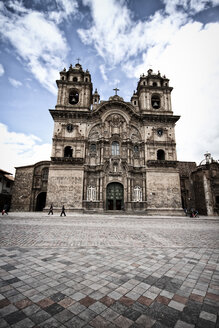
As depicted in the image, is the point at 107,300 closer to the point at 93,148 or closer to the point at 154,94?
the point at 93,148

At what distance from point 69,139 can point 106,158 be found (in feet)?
21.1

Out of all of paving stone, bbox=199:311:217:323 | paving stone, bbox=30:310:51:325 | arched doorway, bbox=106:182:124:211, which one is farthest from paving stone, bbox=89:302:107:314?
arched doorway, bbox=106:182:124:211

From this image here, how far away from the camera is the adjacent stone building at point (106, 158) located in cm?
2362

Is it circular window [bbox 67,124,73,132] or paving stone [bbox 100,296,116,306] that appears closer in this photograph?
paving stone [bbox 100,296,116,306]

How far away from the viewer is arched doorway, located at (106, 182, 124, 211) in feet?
79.0

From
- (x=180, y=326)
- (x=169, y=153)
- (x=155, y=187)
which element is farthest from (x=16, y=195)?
(x=180, y=326)

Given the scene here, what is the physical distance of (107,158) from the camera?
25250 millimetres

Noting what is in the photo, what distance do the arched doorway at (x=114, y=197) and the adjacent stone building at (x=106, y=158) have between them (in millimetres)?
142

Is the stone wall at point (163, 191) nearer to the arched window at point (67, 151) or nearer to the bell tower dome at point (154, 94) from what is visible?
the bell tower dome at point (154, 94)

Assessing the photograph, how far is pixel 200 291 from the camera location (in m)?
2.87

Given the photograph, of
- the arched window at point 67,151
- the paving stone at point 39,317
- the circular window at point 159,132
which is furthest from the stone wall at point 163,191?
the paving stone at point 39,317

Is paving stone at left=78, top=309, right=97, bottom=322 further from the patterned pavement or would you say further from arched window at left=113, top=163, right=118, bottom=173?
arched window at left=113, top=163, right=118, bottom=173

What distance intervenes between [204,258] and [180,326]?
3.16 meters

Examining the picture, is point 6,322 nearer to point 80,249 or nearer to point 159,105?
point 80,249
